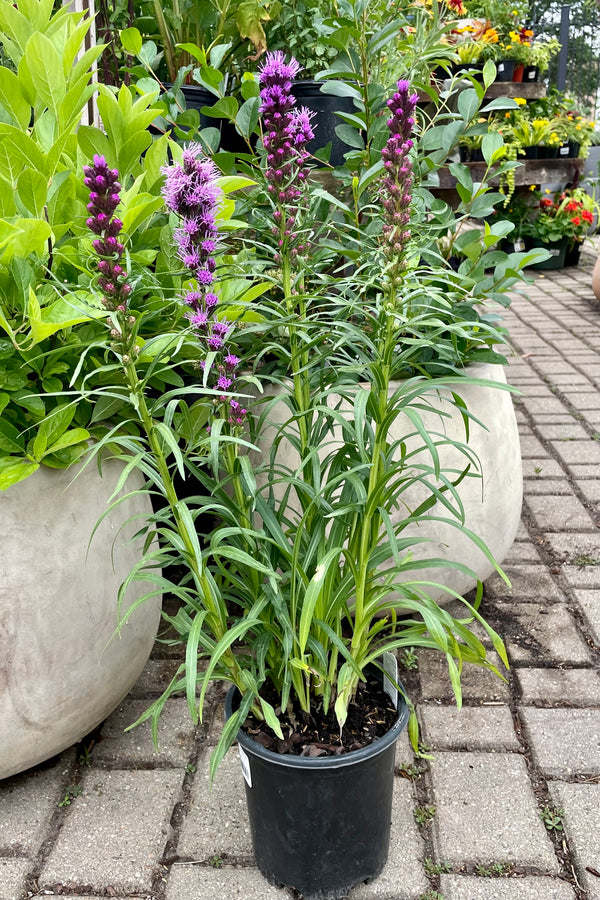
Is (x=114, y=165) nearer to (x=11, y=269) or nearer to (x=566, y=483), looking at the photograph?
(x=11, y=269)

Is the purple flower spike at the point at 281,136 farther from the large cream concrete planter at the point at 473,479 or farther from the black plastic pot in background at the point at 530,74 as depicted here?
the black plastic pot in background at the point at 530,74

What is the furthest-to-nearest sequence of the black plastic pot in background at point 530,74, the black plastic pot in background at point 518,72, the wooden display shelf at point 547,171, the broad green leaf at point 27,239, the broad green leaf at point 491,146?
the black plastic pot in background at point 530,74 → the black plastic pot in background at point 518,72 → the wooden display shelf at point 547,171 → the broad green leaf at point 491,146 → the broad green leaf at point 27,239

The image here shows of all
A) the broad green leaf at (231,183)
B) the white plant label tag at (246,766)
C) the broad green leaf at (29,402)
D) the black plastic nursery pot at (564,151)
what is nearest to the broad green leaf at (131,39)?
the broad green leaf at (231,183)

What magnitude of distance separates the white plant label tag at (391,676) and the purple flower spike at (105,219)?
3.05 feet

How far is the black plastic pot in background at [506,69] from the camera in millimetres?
7500

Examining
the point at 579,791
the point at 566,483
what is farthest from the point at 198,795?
the point at 566,483

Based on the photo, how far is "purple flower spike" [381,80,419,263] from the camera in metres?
1.17

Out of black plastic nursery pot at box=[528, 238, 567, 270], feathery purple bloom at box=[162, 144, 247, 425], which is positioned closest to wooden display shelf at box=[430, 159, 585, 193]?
black plastic nursery pot at box=[528, 238, 567, 270]

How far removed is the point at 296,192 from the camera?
53.7 inches

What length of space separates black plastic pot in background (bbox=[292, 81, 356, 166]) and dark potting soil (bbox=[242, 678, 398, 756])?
1888 millimetres

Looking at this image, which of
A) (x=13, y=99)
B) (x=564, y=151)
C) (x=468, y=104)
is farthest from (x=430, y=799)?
(x=564, y=151)

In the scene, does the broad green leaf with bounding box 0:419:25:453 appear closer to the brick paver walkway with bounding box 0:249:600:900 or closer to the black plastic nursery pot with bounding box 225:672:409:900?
the black plastic nursery pot with bounding box 225:672:409:900

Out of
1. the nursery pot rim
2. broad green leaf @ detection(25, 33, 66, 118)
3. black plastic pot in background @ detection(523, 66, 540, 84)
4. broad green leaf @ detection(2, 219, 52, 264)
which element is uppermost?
black plastic pot in background @ detection(523, 66, 540, 84)

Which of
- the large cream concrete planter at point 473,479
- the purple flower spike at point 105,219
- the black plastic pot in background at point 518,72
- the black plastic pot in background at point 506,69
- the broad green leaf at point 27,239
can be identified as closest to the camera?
the purple flower spike at point 105,219
